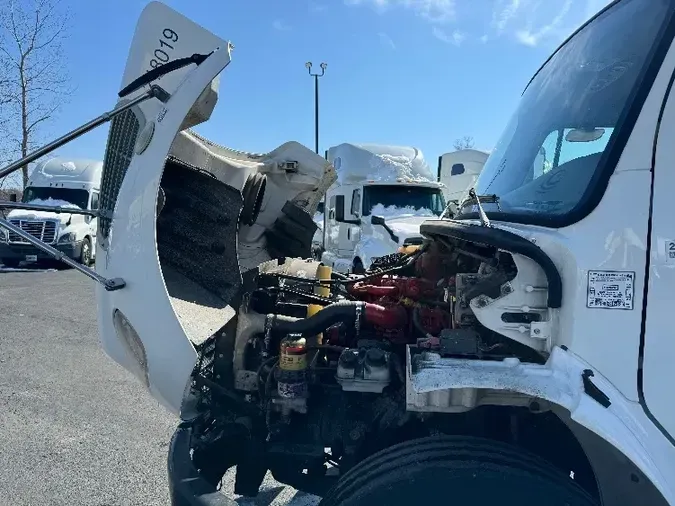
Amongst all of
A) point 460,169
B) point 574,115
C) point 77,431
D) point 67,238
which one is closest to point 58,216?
point 67,238

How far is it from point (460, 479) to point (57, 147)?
1.98m

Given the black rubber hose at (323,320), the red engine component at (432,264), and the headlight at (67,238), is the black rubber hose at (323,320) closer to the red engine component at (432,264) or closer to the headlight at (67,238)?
the red engine component at (432,264)

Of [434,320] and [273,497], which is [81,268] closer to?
[434,320]

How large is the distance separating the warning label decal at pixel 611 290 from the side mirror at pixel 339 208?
36.1 feet

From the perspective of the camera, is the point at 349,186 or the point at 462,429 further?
the point at 349,186

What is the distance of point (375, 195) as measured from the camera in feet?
41.3

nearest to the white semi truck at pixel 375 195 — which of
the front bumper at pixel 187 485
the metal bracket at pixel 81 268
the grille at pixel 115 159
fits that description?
the grille at pixel 115 159

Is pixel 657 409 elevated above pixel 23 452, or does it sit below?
above

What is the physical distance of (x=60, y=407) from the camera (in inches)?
196

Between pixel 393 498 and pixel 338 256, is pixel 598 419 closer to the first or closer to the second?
pixel 393 498

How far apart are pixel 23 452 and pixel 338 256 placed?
10472mm

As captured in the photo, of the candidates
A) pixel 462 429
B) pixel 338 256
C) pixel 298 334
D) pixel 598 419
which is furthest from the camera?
pixel 338 256

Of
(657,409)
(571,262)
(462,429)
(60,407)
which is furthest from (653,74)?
(60,407)

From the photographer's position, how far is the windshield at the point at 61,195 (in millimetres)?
17641
